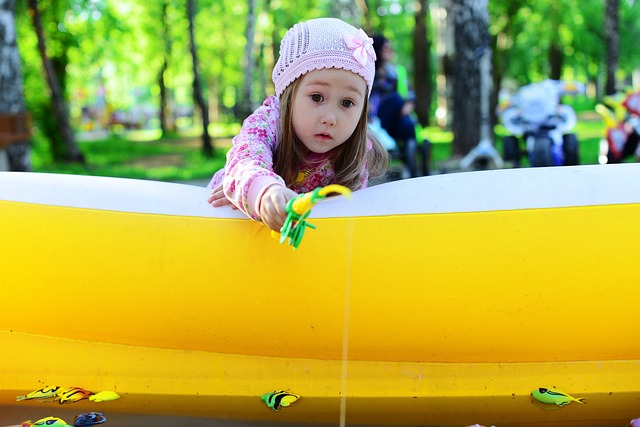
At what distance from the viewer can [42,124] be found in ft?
41.1

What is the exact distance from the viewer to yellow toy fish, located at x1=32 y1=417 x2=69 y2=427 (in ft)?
5.72

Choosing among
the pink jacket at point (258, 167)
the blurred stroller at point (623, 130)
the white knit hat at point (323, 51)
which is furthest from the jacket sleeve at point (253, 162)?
the blurred stroller at point (623, 130)

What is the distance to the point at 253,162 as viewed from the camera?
5.90 ft

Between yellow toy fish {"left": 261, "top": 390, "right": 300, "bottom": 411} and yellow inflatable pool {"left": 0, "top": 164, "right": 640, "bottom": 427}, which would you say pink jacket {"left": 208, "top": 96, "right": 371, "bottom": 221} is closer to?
yellow inflatable pool {"left": 0, "top": 164, "right": 640, "bottom": 427}

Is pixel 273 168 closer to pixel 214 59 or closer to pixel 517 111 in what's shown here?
pixel 517 111

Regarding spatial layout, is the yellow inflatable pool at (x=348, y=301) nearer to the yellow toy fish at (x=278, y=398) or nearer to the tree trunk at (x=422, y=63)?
the yellow toy fish at (x=278, y=398)

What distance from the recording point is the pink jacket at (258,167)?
5.55 feet

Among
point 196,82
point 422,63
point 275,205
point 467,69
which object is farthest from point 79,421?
point 422,63

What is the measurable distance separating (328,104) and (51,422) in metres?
1.06

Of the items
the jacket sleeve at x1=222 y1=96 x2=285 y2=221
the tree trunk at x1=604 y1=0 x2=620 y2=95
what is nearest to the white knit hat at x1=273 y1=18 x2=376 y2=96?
the jacket sleeve at x1=222 y1=96 x2=285 y2=221

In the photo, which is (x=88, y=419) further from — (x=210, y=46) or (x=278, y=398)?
(x=210, y=46)

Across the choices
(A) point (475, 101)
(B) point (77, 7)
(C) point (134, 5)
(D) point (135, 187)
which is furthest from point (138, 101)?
(D) point (135, 187)

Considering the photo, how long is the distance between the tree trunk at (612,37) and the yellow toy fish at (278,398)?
14957 millimetres

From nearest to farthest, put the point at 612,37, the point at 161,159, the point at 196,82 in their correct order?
the point at 196,82 → the point at 161,159 → the point at 612,37
